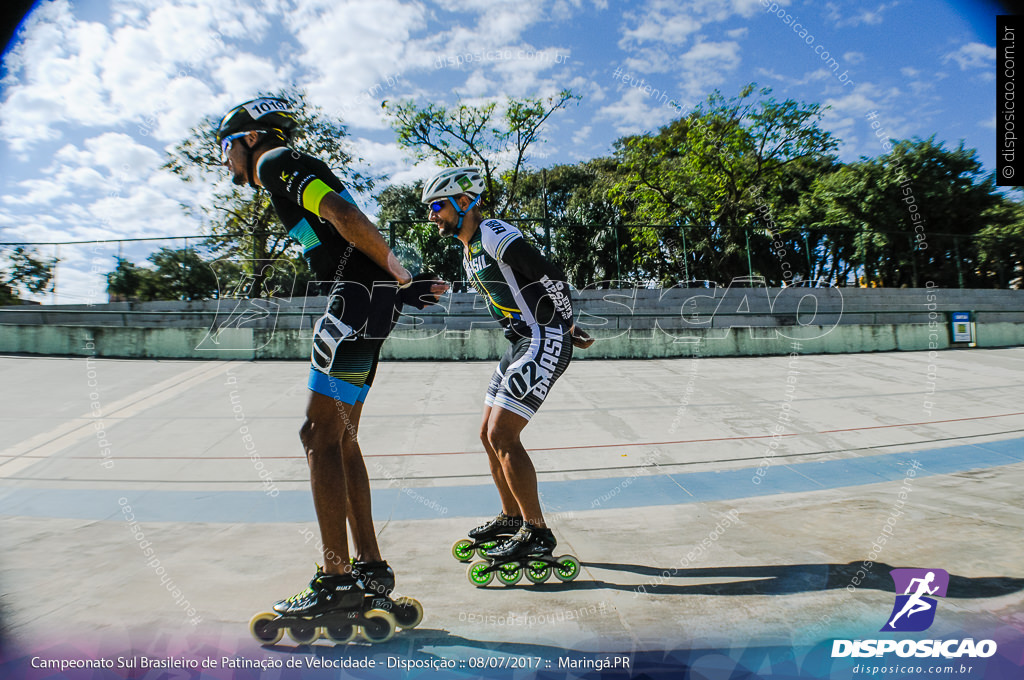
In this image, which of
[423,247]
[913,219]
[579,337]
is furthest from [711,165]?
[579,337]

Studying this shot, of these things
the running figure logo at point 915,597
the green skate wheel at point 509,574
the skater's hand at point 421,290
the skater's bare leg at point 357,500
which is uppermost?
the skater's hand at point 421,290

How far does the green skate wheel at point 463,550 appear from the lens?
8.77ft

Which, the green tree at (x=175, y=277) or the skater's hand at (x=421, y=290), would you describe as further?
the green tree at (x=175, y=277)

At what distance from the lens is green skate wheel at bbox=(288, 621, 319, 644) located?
1.83 meters

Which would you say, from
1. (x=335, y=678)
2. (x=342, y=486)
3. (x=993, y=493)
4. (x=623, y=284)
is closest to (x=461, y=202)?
(x=342, y=486)

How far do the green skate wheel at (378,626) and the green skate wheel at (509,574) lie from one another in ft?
2.20

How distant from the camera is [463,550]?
8.84 ft

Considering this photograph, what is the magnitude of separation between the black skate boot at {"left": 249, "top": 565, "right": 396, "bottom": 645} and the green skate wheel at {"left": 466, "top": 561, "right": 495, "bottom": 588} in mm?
546

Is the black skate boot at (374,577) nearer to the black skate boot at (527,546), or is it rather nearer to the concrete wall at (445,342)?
the black skate boot at (527,546)

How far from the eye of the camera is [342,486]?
77.9 inches

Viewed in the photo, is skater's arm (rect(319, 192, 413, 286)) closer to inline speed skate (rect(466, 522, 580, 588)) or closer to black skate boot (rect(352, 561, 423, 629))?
black skate boot (rect(352, 561, 423, 629))

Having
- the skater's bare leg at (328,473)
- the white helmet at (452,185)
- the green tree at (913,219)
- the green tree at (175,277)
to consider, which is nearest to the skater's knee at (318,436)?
the skater's bare leg at (328,473)

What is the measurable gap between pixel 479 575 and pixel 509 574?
15 cm

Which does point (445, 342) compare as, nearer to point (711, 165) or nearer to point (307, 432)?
point (307, 432)
